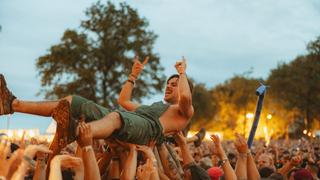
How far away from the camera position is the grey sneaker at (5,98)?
18.0 feet

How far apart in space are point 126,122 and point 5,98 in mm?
1207

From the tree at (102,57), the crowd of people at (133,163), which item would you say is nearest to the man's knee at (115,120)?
the crowd of people at (133,163)

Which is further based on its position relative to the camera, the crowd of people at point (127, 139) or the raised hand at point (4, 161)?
the crowd of people at point (127, 139)

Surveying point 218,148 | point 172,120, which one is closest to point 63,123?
point 172,120

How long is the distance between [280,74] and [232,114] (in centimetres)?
2133

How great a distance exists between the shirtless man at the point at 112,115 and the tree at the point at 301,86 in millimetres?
38985

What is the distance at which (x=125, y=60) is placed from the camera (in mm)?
40219

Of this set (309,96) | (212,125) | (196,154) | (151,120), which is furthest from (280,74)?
(151,120)

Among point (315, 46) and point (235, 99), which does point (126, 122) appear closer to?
point (315, 46)

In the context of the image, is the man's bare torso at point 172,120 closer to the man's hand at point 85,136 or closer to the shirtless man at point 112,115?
the shirtless man at point 112,115

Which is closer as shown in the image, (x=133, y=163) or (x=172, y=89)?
(x=133, y=163)

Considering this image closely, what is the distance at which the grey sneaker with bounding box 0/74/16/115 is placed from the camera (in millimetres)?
5496

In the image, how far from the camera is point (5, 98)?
5539 millimetres

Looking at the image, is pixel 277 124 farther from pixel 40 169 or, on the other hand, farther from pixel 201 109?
pixel 40 169
